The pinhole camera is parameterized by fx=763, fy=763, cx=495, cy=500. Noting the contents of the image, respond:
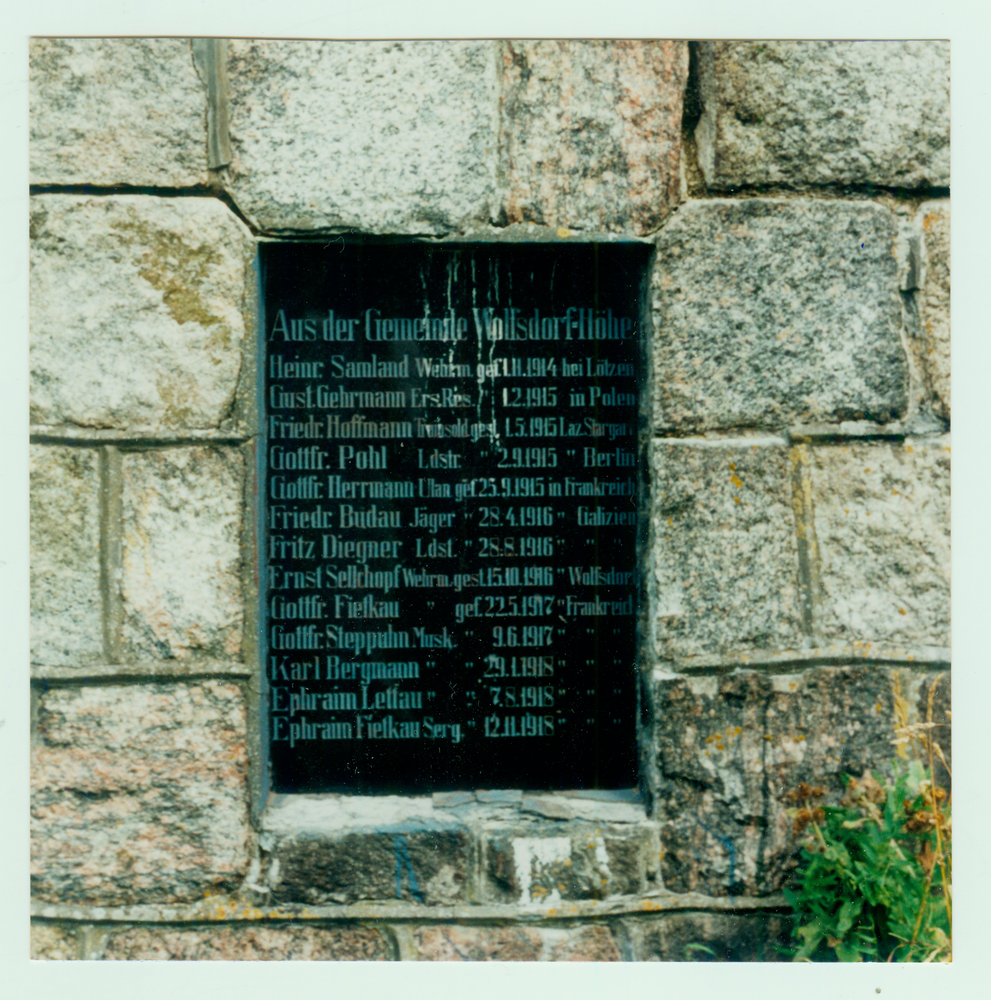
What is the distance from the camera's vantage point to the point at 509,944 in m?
1.75

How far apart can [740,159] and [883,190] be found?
0.33 m

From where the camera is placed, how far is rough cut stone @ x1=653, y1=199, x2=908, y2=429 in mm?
1712

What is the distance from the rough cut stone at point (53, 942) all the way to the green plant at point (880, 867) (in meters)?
1.60

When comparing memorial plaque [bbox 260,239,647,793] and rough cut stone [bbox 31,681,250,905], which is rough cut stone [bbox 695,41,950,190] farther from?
rough cut stone [bbox 31,681,250,905]

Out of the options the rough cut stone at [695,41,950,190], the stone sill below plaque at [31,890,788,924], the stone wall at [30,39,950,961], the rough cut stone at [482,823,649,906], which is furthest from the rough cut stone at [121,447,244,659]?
the rough cut stone at [695,41,950,190]

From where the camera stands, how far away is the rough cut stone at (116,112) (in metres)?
1.65

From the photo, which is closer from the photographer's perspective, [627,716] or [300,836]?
[300,836]

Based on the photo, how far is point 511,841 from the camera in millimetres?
1738

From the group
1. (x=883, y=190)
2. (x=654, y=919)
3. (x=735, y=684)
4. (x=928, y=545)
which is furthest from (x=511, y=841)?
(x=883, y=190)

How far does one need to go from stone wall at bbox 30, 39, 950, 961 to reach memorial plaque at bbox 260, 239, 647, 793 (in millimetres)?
89

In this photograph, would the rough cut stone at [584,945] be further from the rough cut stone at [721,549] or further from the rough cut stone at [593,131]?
the rough cut stone at [593,131]

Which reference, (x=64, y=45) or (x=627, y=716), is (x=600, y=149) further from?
(x=627, y=716)

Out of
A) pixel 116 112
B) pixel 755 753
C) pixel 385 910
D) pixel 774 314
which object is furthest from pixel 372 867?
pixel 116 112

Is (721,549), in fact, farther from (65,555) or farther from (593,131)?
(65,555)
